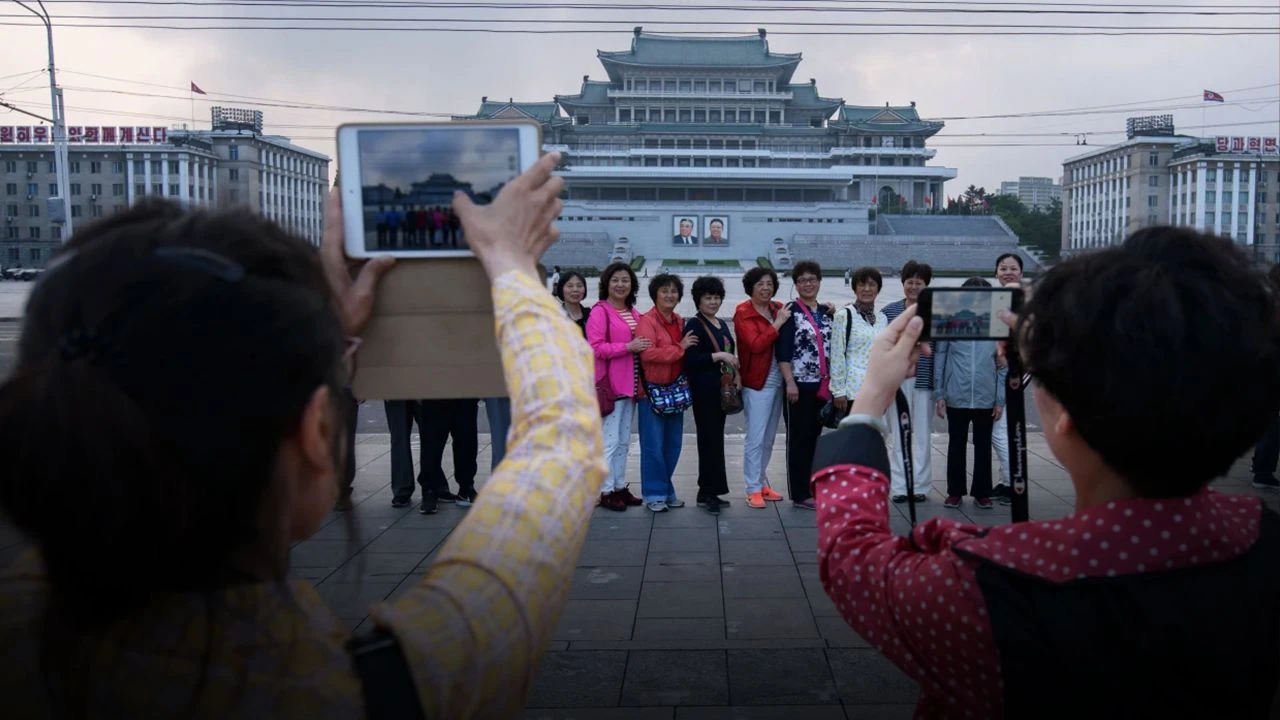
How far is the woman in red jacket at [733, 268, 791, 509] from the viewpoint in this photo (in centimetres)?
708

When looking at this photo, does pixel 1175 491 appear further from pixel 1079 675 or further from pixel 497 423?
pixel 497 423

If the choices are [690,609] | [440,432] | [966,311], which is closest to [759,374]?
[440,432]

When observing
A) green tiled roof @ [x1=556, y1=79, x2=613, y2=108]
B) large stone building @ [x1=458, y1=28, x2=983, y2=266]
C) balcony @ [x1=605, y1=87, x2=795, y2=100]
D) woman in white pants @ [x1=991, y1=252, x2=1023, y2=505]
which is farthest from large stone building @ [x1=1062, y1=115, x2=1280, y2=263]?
woman in white pants @ [x1=991, y1=252, x2=1023, y2=505]

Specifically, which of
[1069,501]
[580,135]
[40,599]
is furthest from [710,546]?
[580,135]

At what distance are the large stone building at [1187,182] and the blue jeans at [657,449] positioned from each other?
57299 millimetres

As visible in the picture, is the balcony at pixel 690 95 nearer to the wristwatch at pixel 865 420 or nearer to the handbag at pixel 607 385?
the handbag at pixel 607 385

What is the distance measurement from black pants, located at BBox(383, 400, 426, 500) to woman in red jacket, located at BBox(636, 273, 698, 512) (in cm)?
160

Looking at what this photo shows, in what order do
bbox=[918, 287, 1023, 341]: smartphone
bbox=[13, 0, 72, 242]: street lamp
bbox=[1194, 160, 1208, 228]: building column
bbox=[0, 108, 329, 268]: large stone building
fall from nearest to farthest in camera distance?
bbox=[918, 287, 1023, 341]: smartphone < bbox=[13, 0, 72, 242]: street lamp < bbox=[0, 108, 329, 268]: large stone building < bbox=[1194, 160, 1208, 228]: building column

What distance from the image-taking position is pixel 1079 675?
1.16 meters

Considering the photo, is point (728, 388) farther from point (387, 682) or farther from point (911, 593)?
point (387, 682)

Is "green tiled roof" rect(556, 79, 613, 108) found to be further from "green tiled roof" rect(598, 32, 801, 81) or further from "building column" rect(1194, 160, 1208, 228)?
"building column" rect(1194, 160, 1208, 228)

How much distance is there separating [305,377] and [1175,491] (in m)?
1.02

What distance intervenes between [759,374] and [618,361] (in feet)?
3.29

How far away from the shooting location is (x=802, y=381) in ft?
23.1
